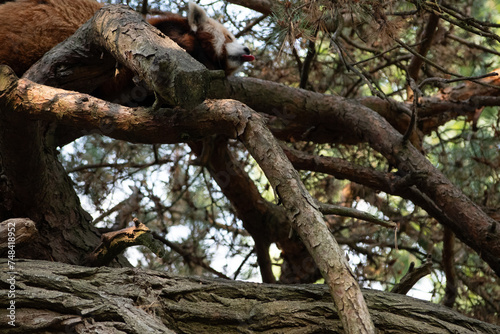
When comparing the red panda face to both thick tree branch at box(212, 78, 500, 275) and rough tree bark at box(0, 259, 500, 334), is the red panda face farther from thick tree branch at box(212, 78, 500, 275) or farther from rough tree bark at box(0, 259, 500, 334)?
rough tree bark at box(0, 259, 500, 334)

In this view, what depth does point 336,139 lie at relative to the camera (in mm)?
4047

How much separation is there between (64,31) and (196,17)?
0.96m

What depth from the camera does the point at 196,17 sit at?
372 cm

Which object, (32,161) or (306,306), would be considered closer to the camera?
(306,306)

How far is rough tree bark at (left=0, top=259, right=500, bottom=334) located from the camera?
199 cm

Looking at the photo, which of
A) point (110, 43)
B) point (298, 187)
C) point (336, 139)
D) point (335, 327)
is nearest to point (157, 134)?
point (110, 43)

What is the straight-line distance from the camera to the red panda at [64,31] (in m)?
3.14

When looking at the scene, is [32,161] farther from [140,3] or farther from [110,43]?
Answer: [140,3]

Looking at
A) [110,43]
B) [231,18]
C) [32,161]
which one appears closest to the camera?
[110,43]

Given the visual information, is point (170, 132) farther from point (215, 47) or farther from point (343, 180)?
point (343, 180)

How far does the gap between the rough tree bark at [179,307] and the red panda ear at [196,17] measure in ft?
6.75

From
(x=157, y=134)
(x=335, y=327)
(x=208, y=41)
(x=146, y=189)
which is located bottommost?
(x=335, y=327)

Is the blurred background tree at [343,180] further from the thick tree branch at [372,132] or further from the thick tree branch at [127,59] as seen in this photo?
the thick tree branch at [127,59]

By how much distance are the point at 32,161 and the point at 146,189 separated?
1.87 meters
